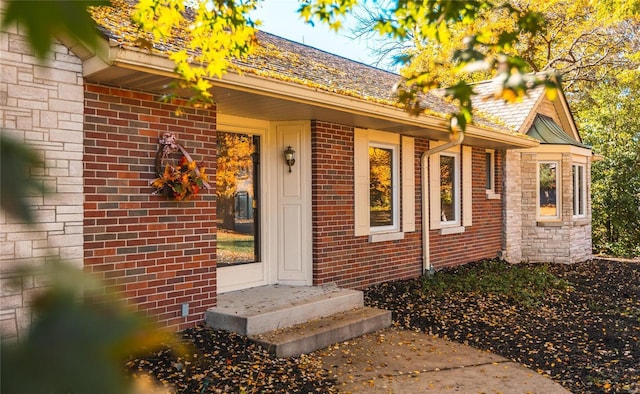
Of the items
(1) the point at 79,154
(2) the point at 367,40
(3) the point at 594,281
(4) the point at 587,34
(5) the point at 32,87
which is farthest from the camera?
(4) the point at 587,34

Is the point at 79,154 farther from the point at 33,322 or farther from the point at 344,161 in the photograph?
the point at 33,322

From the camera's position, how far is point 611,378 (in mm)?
4773

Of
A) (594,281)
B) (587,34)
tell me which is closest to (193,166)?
(594,281)

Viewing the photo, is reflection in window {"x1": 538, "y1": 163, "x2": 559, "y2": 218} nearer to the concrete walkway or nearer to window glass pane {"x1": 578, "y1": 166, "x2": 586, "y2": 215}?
window glass pane {"x1": 578, "y1": 166, "x2": 586, "y2": 215}

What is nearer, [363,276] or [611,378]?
[611,378]

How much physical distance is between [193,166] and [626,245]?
16.1 metres

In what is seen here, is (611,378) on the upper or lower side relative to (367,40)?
lower

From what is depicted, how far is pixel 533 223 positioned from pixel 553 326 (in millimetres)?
6106

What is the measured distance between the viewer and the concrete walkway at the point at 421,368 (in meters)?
4.48

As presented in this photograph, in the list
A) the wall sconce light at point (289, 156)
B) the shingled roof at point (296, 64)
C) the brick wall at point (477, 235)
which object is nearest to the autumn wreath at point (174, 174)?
the shingled roof at point (296, 64)

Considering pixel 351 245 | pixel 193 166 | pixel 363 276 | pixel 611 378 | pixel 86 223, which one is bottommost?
pixel 611 378

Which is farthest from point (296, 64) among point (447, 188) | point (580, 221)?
point (580, 221)

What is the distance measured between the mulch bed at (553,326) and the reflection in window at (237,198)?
76.7 inches

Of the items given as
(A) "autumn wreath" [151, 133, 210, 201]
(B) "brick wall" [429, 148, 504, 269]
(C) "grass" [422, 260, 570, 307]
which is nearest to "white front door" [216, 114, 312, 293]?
(A) "autumn wreath" [151, 133, 210, 201]
